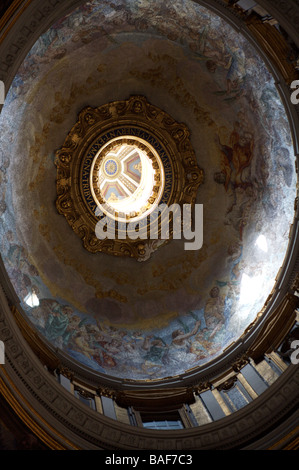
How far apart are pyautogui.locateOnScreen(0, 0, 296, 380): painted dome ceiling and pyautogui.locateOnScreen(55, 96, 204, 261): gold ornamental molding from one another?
1.05ft

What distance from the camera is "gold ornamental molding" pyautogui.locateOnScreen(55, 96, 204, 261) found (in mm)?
16750

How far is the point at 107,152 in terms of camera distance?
58.0 feet

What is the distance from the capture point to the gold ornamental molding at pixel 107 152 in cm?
1675

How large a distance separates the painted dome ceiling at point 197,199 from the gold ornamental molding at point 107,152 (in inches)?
12.6

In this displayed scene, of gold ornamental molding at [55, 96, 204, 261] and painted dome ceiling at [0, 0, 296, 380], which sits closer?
painted dome ceiling at [0, 0, 296, 380]

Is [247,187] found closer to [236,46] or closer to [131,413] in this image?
[236,46]

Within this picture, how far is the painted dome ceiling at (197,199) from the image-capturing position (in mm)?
14000

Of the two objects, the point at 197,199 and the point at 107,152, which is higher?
the point at 107,152

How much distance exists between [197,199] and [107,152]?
389cm

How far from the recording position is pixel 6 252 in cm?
1418

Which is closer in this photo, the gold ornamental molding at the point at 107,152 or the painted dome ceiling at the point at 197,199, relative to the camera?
the painted dome ceiling at the point at 197,199

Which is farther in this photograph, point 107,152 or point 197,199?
point 107,152

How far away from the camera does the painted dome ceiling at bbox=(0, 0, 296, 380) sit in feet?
45.9
